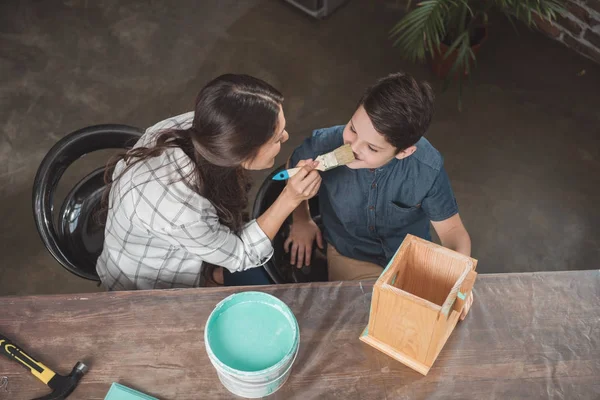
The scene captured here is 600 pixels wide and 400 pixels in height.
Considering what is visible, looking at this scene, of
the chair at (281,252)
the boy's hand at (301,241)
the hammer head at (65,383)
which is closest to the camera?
the hammer head at (65,383)

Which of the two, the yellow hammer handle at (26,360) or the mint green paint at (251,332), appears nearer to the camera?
the mint green paint at (251,332)

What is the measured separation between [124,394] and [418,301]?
649 millimetres

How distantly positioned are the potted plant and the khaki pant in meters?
1.17

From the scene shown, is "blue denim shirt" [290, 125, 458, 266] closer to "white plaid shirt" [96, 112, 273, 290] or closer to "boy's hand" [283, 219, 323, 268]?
"boy's hand" [283, 219, 323, 268]

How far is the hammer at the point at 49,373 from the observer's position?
1.24 metres

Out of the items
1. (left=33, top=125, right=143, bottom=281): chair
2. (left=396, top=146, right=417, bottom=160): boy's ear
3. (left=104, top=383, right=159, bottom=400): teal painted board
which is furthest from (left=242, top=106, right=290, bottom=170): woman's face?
(left=104, top=383, right=159, bottom=400): teal painted board

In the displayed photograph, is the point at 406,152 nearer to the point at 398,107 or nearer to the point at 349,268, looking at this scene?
the point at 398,107

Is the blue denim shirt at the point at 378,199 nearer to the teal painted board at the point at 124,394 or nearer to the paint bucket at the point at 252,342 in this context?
the paint bucket at the point at 252,342

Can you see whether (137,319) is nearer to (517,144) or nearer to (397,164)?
(397,164)

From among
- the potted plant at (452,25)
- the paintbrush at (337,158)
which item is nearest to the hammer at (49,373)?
the paintbrush at (337,158)

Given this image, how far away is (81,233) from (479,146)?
1981mm

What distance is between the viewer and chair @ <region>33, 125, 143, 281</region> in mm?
1620

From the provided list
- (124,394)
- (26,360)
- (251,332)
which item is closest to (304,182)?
(251,332)

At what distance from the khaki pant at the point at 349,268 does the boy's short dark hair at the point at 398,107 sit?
51cm
